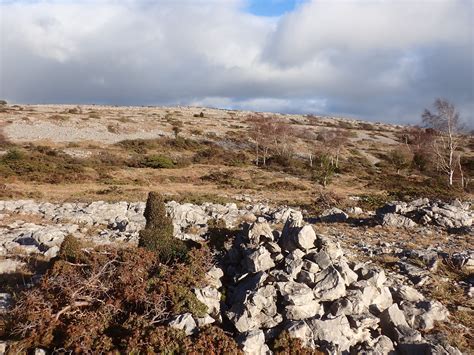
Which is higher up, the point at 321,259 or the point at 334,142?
the point at 321,259

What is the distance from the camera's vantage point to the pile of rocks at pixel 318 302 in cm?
875

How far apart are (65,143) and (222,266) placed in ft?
158

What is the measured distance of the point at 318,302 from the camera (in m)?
9.57

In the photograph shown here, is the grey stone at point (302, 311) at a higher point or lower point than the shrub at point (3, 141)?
higher

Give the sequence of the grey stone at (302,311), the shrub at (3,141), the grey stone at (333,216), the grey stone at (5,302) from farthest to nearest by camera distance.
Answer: the shrub at (3,141)
the grey stone at (333,216)
the grey stone at (5,302)
the grey stone at (302,311)

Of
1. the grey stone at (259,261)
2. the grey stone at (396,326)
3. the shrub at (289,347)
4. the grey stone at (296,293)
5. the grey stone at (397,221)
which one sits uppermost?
the grey stone at (259,261)

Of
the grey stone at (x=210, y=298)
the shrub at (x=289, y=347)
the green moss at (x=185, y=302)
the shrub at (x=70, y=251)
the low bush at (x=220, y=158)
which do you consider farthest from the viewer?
the low bush at (x=220, y=158)

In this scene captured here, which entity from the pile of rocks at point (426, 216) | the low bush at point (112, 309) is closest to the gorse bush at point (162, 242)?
the low bush at point (112, 309)

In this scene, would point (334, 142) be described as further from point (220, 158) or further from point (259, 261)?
point (259, 261)

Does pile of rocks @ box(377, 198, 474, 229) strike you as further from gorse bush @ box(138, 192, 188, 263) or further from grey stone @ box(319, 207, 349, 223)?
gorse bush @ box(138, 192, 188, 263)

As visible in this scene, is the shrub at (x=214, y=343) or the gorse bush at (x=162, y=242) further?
the gorse bush at (x=162, y=242)

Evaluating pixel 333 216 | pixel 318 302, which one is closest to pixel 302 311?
pixel 318 302

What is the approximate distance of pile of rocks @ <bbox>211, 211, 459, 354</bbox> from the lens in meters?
8.75

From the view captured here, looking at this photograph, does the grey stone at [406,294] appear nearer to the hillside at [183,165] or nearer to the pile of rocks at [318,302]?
the pile of rocks at [318,302]
